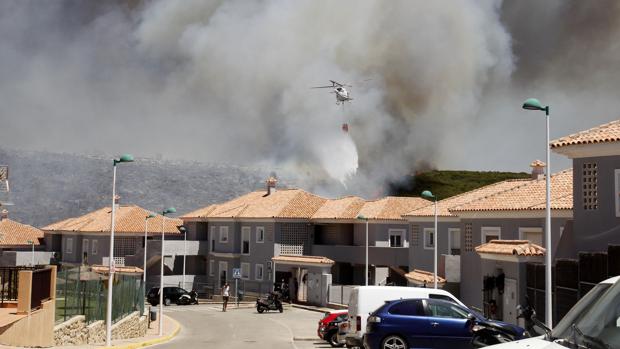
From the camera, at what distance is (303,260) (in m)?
60.5

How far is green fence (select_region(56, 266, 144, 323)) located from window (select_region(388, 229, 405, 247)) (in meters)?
30.8

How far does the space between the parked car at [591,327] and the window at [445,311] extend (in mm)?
12404

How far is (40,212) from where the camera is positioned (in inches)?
6112

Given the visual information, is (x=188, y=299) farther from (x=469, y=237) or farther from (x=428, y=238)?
(x=469, y=237)

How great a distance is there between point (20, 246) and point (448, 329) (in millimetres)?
79249

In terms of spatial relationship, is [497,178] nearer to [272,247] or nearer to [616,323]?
[272,247]

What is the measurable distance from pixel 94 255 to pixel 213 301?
1649cm

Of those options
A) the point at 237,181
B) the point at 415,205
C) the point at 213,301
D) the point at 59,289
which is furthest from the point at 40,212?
the point at 59,289

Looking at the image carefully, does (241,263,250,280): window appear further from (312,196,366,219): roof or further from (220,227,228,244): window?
(312,196,366,219): roof

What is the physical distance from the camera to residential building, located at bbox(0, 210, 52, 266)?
80750 millimetres

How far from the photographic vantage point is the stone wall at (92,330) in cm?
2597

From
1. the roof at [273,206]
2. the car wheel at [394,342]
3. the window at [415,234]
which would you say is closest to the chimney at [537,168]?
the window at [415,234]

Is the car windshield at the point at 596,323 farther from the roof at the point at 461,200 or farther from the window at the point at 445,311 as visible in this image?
the roof at the point at 461,200

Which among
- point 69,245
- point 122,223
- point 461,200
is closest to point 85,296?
point 461,200
